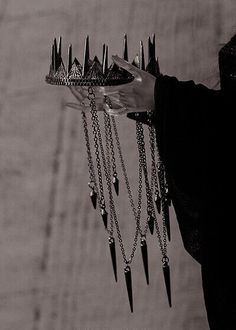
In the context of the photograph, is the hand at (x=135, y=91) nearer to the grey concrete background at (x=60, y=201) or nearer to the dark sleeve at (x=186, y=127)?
the dark sleeve at (x=186, y=127)

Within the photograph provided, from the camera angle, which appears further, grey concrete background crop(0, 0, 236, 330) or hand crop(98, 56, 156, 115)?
grey concrete background crop(0, 0, 236, 330)

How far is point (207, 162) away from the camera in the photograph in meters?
0.82

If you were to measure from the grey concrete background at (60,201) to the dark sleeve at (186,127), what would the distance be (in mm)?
407

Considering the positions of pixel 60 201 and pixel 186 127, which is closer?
pixel 186 127

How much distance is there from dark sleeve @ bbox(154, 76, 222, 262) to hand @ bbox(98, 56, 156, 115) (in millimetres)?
15

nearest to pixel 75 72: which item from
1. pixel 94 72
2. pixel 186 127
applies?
pixel 94 72

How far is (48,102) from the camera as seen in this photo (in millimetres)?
1249

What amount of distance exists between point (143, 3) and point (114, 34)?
0.08m

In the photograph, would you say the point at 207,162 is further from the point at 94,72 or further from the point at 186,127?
the point at 94,72

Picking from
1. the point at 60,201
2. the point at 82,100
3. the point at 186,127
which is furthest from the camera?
the point at 60,201

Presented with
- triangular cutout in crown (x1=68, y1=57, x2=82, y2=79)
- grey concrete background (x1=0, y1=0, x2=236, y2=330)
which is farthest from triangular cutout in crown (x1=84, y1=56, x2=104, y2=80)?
grey concrete background (x1=0, y1=0, x2=236, y2=330)

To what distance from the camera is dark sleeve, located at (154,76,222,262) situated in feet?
2.65

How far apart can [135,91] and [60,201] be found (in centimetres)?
48

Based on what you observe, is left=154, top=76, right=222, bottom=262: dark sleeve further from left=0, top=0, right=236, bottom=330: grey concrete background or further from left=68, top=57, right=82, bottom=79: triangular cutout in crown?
left=0, top=0, right=236, bottom=330: grey concrete background
